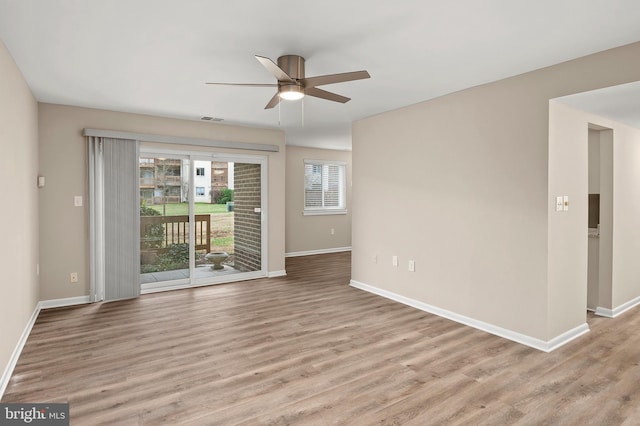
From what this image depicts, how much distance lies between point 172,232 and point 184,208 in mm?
382

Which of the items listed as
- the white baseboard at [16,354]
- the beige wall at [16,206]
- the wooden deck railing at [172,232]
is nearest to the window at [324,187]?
the wooden deck railing at [172,232]

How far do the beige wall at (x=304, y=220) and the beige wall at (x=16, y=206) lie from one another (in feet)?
15.5

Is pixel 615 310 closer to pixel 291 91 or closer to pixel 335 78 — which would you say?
pixel 335 78

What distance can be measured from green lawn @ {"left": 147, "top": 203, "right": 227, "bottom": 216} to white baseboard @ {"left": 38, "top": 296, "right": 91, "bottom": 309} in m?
1.42

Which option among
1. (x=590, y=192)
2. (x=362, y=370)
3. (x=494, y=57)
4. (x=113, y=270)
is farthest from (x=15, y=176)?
(x=590, y=192)

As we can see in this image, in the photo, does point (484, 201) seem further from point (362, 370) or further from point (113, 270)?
point (113, 270)

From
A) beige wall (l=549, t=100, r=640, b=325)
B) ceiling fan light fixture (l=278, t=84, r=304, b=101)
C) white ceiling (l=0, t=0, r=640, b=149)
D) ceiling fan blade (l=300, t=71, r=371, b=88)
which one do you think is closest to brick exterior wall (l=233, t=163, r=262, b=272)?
white ceiling (l=0, t=0, r=640, b=149)

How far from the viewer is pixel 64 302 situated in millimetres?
4461

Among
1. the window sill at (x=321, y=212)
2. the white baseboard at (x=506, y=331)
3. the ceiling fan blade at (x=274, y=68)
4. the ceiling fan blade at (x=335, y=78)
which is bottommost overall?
the white baseboard at (x=506, y=331)

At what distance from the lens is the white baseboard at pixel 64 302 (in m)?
4.34

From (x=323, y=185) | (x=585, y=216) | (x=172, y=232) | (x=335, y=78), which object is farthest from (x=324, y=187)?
(x=335, y=78)

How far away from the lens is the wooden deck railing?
5.08m

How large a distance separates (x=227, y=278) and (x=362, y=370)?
3.43m

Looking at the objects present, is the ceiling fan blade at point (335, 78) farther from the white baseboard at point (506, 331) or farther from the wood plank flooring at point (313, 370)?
the white baseboard at point (506, 331)
